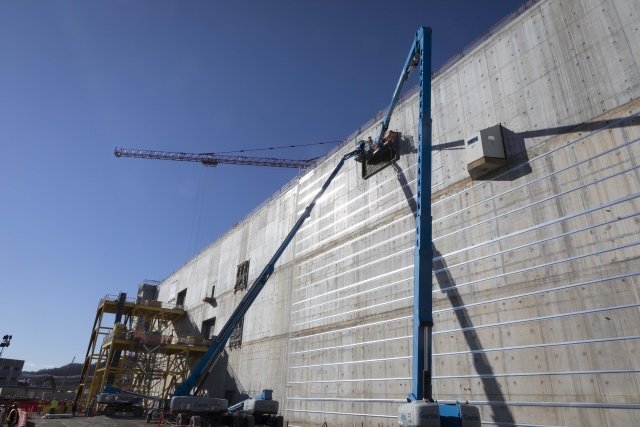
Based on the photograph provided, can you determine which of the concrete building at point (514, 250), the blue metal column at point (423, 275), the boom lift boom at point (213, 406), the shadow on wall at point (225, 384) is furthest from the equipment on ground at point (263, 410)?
the blue metal column at point (423, 275)

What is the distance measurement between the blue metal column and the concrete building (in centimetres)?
199

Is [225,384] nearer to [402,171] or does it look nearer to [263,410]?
[263,410]

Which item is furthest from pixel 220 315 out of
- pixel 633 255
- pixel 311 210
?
pixel 633 255

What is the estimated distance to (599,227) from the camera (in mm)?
12586

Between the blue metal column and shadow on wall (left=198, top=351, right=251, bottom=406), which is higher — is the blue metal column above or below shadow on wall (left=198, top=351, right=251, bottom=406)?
above

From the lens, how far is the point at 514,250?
1469 centimetres

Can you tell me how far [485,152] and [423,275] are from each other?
5.52 meters

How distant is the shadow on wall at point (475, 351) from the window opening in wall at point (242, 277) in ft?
70.3

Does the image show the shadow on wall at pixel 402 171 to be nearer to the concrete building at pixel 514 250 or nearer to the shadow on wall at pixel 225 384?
the concrete building at pixel 514 250

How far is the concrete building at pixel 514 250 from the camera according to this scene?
480 inches

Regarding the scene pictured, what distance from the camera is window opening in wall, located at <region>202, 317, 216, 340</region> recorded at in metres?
40.8

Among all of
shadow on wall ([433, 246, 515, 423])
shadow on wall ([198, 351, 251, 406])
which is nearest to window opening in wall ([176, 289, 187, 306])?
shadow on wall ([198, 351, 251, 406])

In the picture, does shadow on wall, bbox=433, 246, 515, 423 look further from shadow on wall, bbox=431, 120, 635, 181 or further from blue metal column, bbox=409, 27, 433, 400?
shadow on wall, bbox=431, 120, 635, 181

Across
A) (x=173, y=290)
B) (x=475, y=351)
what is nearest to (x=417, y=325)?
(x=475, y=351)
